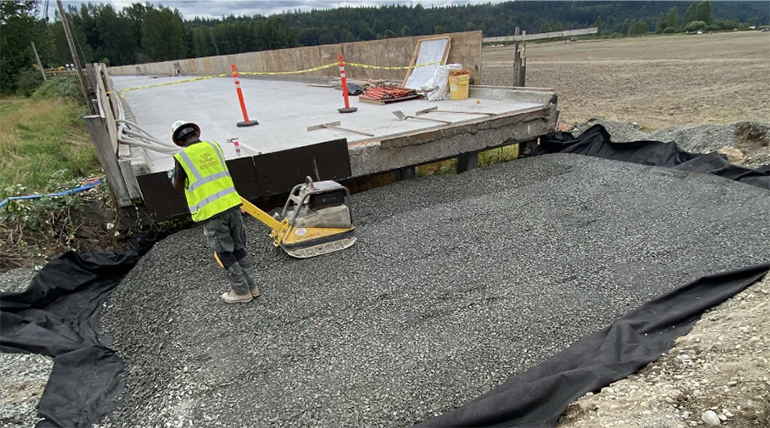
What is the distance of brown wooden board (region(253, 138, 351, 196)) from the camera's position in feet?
18.8

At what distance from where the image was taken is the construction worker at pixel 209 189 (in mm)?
3482

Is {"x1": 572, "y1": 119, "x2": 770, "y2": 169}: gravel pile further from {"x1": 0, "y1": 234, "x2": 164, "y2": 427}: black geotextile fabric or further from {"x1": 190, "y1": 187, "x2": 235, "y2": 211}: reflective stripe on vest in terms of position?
{"x1": 0, "y1": 234, "x2": 164, "y2": 427}: black geotextile fabric

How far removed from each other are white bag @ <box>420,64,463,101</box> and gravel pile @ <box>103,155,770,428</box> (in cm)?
442

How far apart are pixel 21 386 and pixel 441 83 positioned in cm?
899

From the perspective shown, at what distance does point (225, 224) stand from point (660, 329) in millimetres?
3723

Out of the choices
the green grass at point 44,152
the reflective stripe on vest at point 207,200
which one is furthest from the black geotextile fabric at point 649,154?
the green grass at point 44,152

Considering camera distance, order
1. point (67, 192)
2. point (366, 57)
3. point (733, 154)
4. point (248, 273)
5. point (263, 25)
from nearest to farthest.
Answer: point (248, 273), point (67, 192), point (733, 154), point (366, 57), point (263, 25)

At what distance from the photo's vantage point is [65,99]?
20953 mm

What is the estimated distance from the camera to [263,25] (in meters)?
84.3

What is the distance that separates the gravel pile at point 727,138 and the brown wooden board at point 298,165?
5735mm

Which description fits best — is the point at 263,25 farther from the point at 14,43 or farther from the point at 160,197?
the point at 160,197

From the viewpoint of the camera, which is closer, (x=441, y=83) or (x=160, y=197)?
(x=160, y=197)

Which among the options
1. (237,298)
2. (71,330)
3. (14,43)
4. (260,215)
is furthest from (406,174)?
(14,43)

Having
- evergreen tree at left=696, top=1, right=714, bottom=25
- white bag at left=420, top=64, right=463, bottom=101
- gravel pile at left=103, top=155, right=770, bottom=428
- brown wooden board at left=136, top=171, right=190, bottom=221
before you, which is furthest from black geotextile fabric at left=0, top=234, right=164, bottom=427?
evergreen tree at left=696, top=1, right=714, bottom=25
